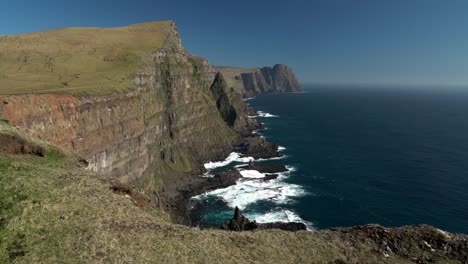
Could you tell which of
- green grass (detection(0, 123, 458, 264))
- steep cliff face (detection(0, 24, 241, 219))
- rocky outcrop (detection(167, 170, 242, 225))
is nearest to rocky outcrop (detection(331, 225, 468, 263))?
green grass (detection(0, 123, 458, 264))

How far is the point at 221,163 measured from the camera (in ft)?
463

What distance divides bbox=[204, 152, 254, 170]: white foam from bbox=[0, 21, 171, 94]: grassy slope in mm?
49773

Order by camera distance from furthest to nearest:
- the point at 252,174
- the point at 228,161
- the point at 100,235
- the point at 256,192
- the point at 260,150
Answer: the point at 260,150, the point at 228,161, the point at 252,174, the point at 256,192, the point at 100,235

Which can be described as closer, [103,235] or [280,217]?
[103,235]

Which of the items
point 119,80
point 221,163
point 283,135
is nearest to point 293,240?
point 119,80

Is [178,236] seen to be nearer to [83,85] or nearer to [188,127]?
[83,85]

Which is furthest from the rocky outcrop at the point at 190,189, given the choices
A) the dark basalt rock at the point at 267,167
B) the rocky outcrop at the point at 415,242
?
the rocky outcrop at the point at 415,242

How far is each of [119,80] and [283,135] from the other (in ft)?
380

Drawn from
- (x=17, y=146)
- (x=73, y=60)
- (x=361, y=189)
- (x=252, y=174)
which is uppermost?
(x=73, y=60)

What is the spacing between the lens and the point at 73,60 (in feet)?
385

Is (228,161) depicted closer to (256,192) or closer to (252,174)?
(252,174)

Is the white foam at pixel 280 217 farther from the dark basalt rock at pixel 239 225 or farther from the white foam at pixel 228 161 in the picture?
the white foam at pixel 228 161

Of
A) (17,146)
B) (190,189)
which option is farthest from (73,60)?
(17,146)

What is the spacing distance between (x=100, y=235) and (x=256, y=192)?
290ft
